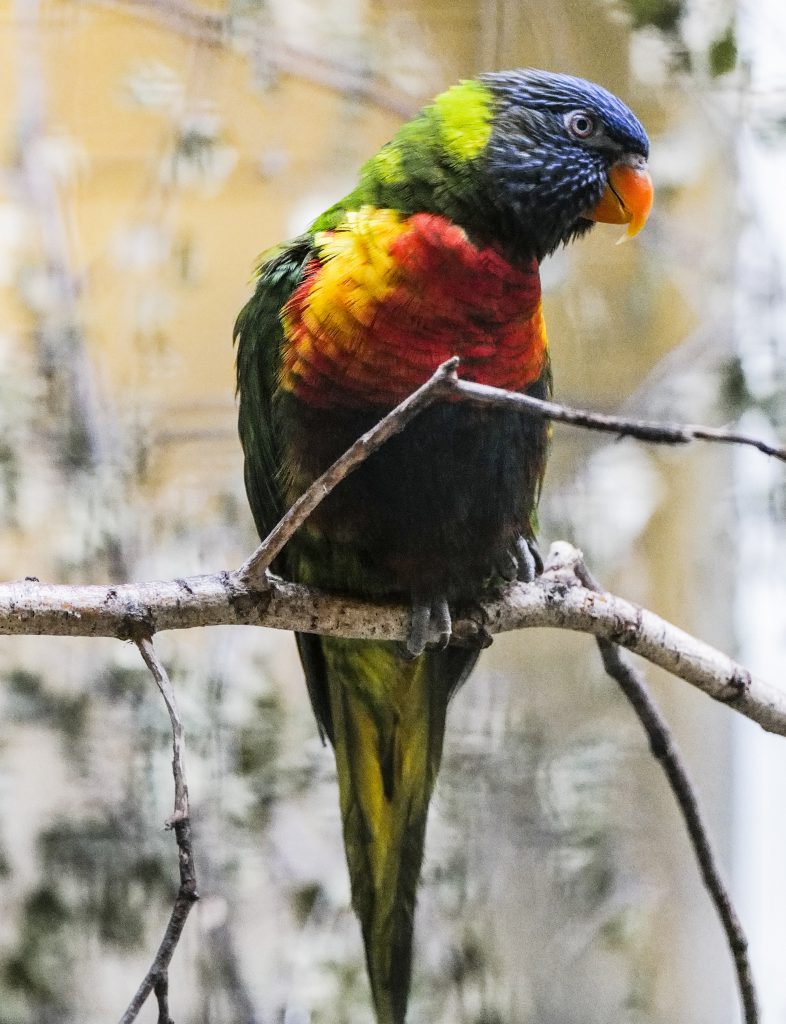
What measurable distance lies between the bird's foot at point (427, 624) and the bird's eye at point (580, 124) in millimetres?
646

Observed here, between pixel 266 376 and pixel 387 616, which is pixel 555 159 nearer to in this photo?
pixel 266 376

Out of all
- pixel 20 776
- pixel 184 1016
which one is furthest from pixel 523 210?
pixel 184 1016

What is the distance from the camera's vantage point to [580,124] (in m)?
1.33

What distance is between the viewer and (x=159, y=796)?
2133 mm

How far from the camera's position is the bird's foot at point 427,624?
128 cm

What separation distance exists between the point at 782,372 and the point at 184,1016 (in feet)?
6.39

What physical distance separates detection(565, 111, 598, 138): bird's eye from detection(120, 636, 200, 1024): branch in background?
3.00 ft

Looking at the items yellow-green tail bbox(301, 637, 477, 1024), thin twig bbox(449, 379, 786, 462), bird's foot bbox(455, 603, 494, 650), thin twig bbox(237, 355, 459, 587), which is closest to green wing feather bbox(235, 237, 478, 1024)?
yellow-green tail bbox(301, 637, 477, 1024)

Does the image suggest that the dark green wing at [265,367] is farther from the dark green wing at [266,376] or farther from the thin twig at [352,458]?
the thin twig at [352,458]

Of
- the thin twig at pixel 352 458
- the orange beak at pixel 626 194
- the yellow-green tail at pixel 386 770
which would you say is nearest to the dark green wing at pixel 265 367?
the yellow-green tail at pixel 386 770

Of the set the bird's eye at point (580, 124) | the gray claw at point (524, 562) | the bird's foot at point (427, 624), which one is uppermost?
the bird's eye at point (580, 124)

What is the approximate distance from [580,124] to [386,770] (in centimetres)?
95

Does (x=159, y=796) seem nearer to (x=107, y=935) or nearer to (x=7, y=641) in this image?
(x=107, y=935)

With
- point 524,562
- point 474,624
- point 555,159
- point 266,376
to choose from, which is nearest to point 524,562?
point 524,562
